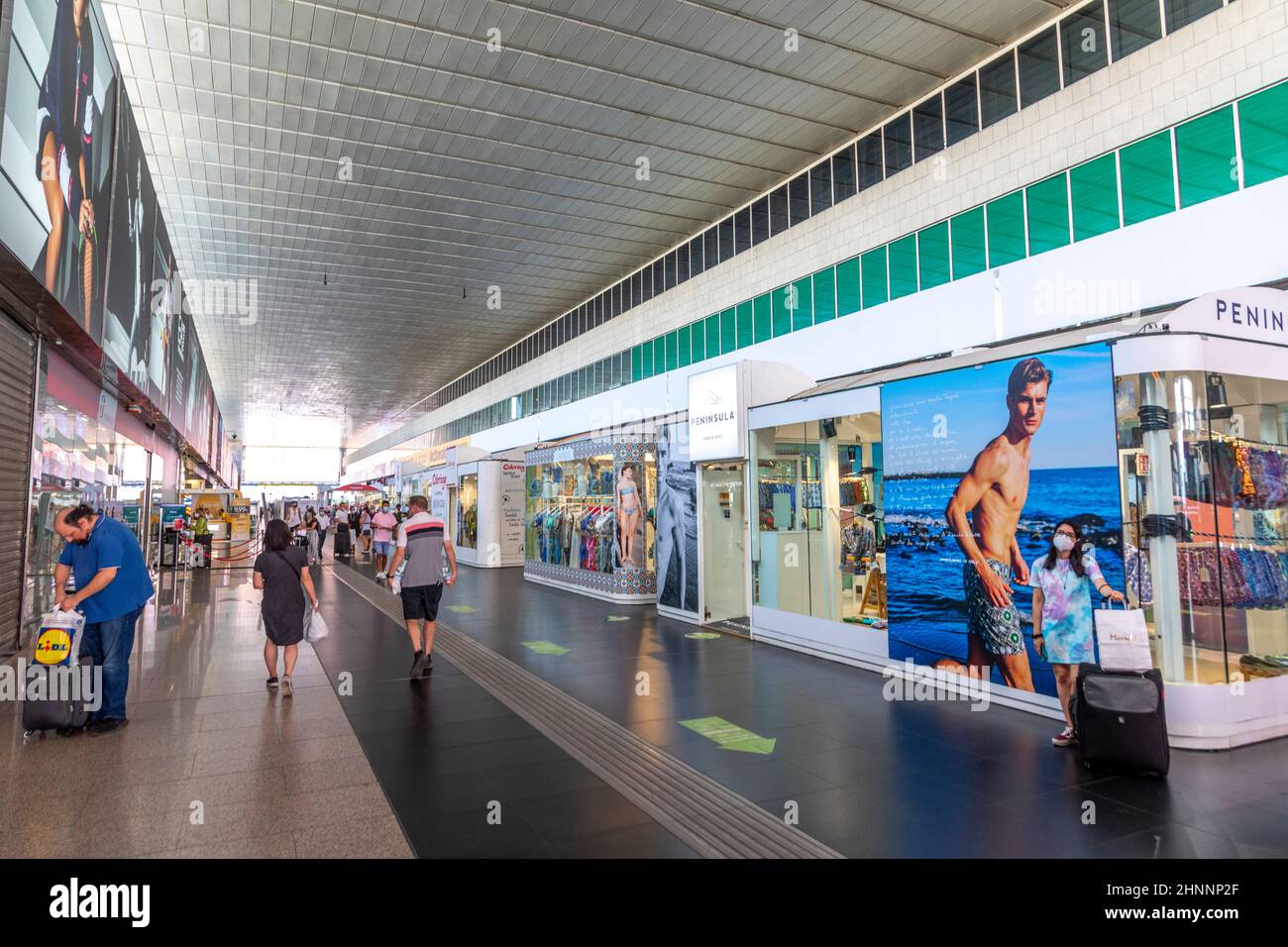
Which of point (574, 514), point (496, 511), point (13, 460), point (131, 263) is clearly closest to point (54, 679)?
point (13, 460)

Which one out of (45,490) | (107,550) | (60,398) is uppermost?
(60,398)

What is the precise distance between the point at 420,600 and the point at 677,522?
4839 millimetres

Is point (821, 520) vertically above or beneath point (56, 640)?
above

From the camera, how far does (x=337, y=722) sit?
562 centimetres

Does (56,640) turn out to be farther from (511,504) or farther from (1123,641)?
(511,504)

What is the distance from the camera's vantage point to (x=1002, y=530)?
6.12m

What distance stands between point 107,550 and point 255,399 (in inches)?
1782

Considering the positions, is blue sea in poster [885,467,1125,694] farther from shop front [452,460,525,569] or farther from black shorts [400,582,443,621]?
shop front [452,460,525,569]

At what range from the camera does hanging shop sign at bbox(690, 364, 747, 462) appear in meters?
9.71

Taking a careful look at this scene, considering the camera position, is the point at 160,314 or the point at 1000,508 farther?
the point at 160,314

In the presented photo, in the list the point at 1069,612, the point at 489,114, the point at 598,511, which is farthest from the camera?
the point at 598,511
